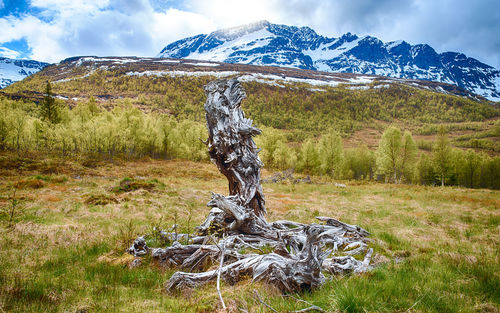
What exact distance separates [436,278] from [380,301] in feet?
7.66

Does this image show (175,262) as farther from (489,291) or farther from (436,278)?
(489,291)

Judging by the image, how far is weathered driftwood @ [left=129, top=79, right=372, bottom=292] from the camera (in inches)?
179

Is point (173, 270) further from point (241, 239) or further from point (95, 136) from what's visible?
point (95, 136)

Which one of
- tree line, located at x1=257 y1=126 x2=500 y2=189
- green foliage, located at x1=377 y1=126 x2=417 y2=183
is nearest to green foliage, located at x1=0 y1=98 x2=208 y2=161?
tree line, located at x1=257 y1=126 x2=500 y2=189

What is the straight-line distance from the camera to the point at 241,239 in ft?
24.1

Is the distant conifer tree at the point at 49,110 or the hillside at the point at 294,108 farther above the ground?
the hillside at the point at 294,108

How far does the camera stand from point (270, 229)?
8.19m

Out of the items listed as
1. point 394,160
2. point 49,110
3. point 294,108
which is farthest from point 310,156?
point 294,108

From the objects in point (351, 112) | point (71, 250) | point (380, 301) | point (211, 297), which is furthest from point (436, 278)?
point (351, 112)

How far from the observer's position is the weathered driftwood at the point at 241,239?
4.55 metres

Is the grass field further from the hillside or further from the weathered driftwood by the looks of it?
the hillside

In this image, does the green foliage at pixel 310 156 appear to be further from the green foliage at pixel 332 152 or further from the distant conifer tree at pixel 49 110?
the distant conifer tree at pixel 49 110

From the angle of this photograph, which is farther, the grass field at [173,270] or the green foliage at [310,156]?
the green foliage at [310,156]

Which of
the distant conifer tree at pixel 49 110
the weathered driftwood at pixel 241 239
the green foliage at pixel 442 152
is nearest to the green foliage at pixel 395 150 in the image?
the green foliage at pixel 442 152
